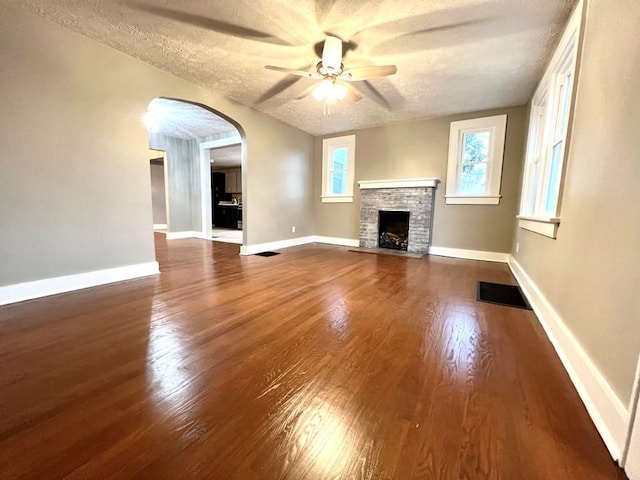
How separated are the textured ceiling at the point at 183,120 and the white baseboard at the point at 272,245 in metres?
2.43

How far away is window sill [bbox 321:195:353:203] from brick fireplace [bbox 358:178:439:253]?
1.14ft

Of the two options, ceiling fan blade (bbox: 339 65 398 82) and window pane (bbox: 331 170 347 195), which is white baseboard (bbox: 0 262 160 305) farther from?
window pane (bbox: 331 170 347 195)

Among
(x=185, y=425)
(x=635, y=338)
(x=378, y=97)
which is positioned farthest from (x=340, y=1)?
(x=185, y=425)

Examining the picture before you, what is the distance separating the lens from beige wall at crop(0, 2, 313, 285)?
2246 millimetres

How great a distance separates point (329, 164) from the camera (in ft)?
19.8

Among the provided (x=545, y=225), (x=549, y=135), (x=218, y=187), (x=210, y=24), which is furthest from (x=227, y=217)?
(x=545, y=225)

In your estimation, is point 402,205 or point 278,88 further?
point 402,205

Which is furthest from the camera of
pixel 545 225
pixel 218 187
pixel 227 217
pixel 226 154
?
pixel 218 187

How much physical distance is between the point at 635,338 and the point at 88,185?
398 centimetres

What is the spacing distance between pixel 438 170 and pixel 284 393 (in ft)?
15.5

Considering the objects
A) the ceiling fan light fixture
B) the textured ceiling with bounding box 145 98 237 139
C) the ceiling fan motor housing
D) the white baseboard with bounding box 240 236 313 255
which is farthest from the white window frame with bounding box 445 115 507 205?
the textured ceiling with bounding box 145 98 237 139

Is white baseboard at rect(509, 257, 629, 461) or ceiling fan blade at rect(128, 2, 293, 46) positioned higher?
ceiling fan blade at rect(128, 2, 293, 46)

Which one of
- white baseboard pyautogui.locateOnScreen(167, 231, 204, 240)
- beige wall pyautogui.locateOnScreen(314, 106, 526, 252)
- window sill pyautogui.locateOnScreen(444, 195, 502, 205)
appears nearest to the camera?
beige wall pyautogui.locateOnScreen(314, 106, 526, 252)

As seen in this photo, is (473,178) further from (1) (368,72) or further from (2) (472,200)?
(1) (368,72)
